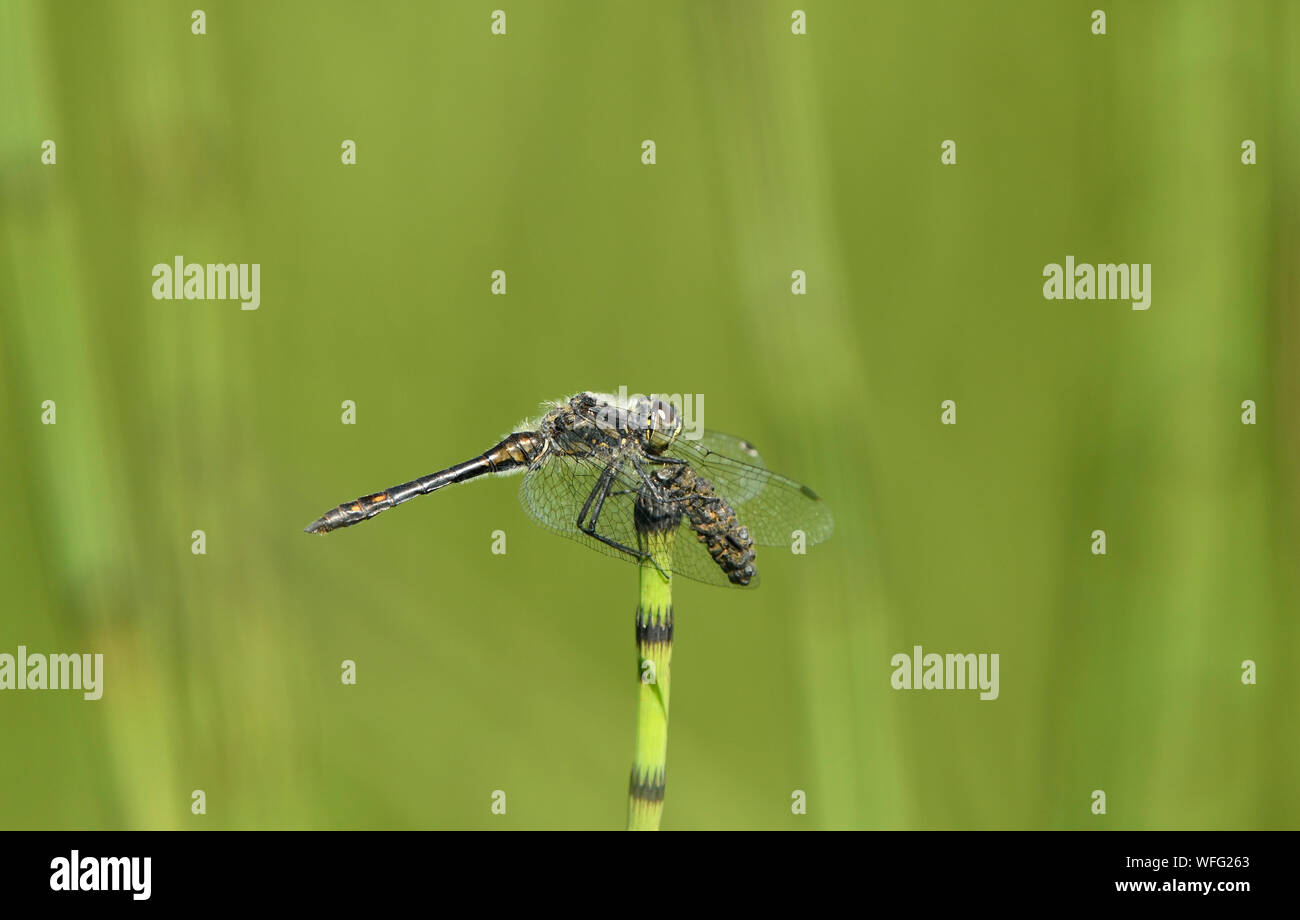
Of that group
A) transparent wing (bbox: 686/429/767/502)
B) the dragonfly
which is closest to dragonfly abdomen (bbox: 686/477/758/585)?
the dragonfly

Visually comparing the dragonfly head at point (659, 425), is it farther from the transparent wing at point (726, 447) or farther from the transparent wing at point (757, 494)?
the transparent wing at point (726, 447)

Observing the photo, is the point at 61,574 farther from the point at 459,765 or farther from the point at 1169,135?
the point at 1169,135

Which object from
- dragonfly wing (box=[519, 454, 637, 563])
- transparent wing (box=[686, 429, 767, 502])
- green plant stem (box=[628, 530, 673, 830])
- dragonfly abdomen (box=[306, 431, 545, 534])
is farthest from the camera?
transparent wing (box=[686, 429, 767, 502])

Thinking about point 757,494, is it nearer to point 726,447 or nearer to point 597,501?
point 726,447

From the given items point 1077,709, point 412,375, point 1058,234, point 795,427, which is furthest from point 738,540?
point 1058,234

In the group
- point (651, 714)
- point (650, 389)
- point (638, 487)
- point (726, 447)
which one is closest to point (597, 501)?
point (638, 487)

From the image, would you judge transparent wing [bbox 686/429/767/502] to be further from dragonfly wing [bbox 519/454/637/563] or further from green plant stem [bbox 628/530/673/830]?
green plant stem [bbox 628/530/673/830]
